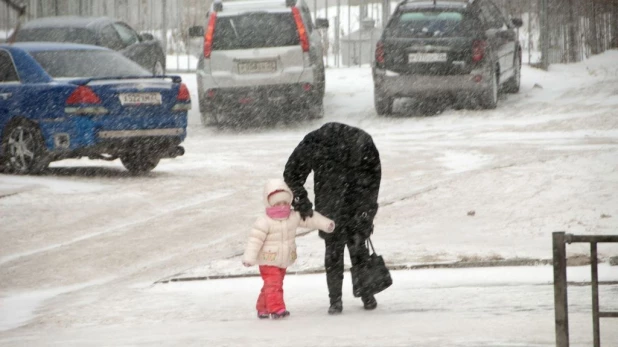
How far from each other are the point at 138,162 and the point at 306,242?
516 cm

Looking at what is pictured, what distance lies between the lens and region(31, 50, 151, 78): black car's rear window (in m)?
14.7

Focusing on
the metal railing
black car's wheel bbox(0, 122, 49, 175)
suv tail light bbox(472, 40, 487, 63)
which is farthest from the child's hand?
suv tail light bbox(472, 40, 487, 63)

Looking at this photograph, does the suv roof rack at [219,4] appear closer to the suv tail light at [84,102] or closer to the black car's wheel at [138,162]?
the black car's wheel at [138,162]

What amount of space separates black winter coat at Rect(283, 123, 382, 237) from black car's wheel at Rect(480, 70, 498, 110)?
487 inches

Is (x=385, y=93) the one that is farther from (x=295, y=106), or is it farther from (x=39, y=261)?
(x=39, y=261)

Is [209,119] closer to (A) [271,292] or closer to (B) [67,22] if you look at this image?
(B) [67,22]

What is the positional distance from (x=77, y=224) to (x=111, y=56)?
4.37 meters

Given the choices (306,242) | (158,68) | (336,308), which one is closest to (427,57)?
(158,68)

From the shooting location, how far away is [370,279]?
762 cm

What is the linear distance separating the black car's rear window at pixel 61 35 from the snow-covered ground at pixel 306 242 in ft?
11.0

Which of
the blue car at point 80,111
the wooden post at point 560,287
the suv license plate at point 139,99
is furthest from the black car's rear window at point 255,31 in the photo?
the wooden post at point 560,287

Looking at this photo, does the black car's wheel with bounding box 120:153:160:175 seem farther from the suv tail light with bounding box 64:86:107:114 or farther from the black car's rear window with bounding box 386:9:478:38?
the black car's rear window with bounding box 386:9:478:38

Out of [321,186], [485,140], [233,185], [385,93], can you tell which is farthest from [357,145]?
[385,93]

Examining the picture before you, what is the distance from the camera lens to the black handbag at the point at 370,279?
7609 millimetres
